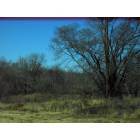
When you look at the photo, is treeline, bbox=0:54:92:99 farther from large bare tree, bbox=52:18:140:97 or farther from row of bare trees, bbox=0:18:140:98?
large bare tree, bbox=52:18:140:97

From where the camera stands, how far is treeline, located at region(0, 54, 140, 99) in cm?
1001

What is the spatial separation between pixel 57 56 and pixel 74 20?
0.35 meters

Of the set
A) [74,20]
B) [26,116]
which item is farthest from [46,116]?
[74,20]

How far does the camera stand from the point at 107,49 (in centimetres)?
1003

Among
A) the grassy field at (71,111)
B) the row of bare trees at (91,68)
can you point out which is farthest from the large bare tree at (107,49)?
the grassy field at (71,111)

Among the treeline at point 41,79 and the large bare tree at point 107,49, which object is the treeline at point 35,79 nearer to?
the treeline at point 41,79

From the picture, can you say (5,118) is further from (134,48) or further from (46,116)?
(134,48)

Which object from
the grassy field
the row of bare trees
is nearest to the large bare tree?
the row of bare trees

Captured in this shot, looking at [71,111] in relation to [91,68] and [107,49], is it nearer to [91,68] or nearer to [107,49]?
[91,68]

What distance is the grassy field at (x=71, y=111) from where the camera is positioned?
10000 mm

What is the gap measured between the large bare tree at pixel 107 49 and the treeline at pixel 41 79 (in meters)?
0.06
